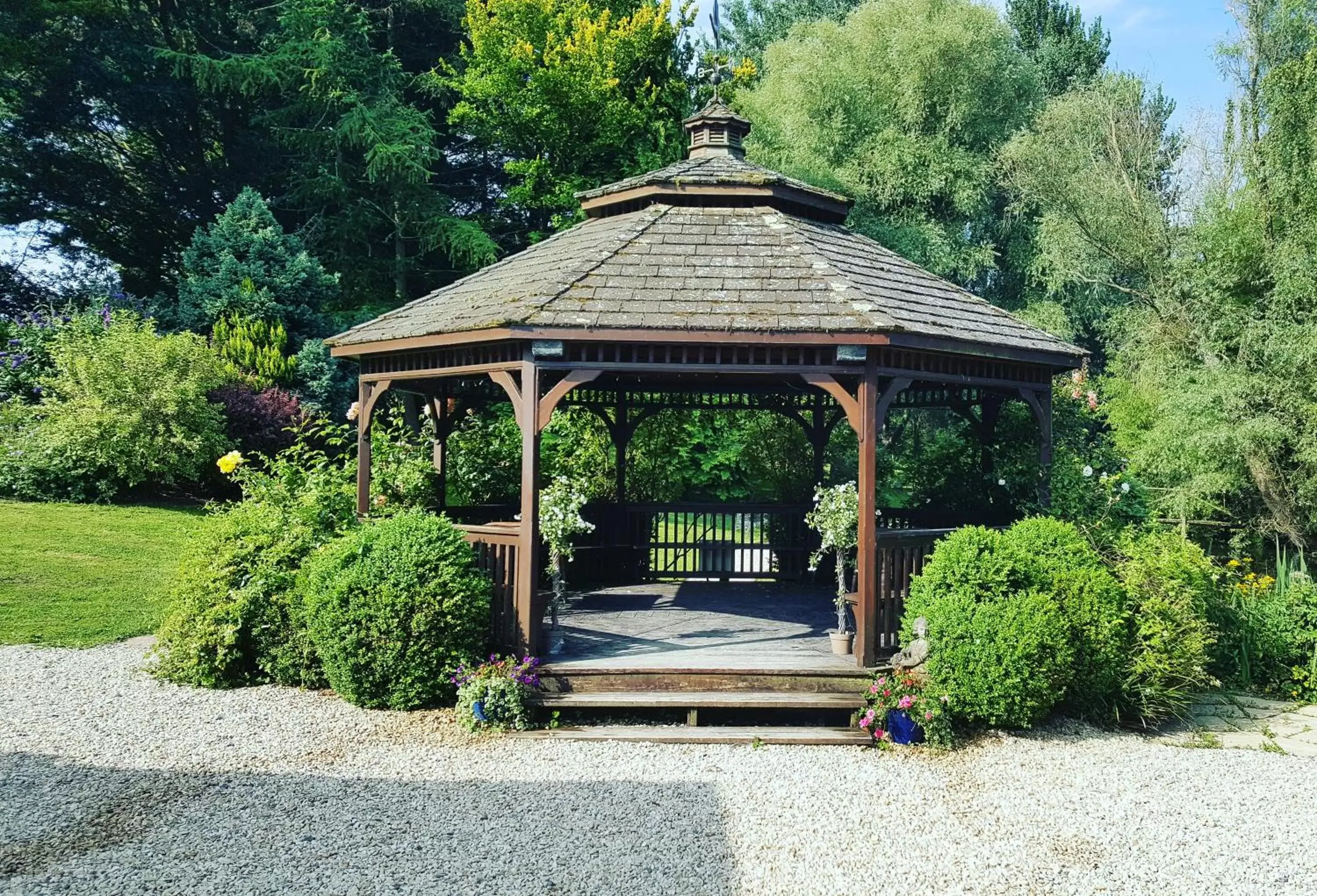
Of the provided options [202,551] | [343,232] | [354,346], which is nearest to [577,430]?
[354,346]

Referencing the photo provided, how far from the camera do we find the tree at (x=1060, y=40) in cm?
3025

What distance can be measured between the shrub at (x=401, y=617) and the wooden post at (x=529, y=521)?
0.30 metres

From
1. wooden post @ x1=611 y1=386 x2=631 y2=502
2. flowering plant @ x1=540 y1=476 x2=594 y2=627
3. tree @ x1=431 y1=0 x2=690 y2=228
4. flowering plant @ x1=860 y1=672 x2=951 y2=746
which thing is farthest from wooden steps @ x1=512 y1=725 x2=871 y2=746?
tree @ x1=431 y1=0 x2=690 y2=228

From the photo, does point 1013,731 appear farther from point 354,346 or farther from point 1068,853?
point 354,346

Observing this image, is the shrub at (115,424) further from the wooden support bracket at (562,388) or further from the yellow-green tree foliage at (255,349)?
the wooden support bracket at (562,388)

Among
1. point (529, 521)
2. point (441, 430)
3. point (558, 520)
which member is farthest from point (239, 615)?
point (441, 430)

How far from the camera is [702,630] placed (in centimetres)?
884

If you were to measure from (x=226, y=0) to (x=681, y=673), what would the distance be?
81.8 ft

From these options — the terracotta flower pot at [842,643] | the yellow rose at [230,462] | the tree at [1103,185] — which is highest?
the tree at [1103,185]

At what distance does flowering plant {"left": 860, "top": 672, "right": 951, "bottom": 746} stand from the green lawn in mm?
6489

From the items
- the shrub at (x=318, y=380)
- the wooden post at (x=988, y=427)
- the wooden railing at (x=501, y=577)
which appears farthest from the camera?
the shrub at (x=318, y=380)

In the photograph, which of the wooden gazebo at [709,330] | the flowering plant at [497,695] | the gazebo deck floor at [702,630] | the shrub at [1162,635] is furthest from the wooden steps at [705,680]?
the shrub at [1162,635]

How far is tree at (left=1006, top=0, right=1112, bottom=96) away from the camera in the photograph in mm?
30250

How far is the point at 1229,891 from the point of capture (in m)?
4.57
